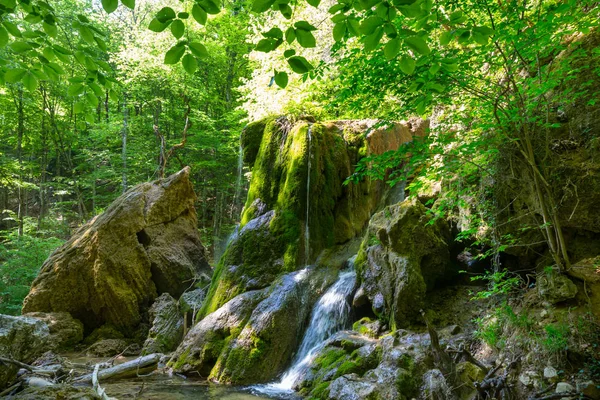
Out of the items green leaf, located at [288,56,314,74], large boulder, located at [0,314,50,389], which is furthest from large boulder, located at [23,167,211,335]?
green leaf, located at [288,56,314,74]

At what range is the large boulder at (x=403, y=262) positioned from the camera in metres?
5.96

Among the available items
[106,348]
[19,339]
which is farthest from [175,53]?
[106,348]

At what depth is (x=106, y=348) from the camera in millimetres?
9148

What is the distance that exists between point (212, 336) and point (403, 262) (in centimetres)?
399

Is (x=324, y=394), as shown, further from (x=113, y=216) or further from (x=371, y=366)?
(x=113, y=216)

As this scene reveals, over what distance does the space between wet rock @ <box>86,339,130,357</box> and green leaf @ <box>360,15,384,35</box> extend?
1008 cm

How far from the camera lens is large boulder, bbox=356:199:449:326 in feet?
19.6

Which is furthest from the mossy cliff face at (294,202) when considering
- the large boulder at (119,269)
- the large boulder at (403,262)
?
the large boulder at (119,269)

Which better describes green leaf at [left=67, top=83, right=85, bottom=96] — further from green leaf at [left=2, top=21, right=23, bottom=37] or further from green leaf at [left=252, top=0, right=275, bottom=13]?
green leaf at [left=252, top=0, right=275, bottom=13]

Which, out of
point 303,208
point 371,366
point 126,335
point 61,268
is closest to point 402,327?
point 371,366

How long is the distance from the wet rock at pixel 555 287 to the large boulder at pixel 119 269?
9.43m

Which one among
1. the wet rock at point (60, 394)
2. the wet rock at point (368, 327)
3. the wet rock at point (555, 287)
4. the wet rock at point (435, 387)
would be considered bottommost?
the wet rock at point (435, 387)

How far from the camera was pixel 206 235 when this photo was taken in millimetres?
18156

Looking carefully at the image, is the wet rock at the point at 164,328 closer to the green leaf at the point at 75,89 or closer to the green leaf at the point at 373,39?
the green leaf at the point at 75,89
